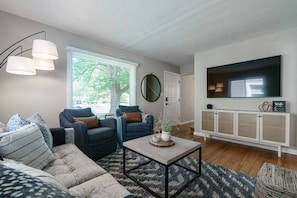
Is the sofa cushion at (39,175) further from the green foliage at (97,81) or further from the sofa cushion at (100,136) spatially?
the green foliage at (97,81)

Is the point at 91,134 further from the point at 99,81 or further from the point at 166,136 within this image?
the point at 99,81

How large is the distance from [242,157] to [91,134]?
2.63 metres

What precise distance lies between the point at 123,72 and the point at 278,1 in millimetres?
3262

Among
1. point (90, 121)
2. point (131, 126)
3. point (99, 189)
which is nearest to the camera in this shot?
point (99, 189)

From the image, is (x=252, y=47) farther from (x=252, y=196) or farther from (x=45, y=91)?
(x=45, y=91)

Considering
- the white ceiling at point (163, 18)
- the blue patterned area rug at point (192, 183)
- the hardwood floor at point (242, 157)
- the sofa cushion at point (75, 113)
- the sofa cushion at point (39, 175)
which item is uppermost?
the white ceiling at point (163, 18)

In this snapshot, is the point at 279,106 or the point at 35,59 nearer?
the point at 35,59

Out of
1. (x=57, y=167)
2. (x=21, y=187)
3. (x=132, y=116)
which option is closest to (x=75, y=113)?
(x=132, y=116)

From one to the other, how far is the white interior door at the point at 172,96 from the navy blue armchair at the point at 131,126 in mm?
1827

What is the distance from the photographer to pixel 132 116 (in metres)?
3.30

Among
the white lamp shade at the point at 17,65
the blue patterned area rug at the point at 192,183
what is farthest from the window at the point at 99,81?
the blue patterned area rug at the point at 192,183

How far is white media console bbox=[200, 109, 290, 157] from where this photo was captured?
8.21 ft

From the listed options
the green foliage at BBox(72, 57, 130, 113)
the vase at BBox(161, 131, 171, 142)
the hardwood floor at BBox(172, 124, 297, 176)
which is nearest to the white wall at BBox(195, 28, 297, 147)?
the hardwood floor at BBox(172, 124, 297, 176)

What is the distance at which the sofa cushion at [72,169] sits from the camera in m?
1.07
